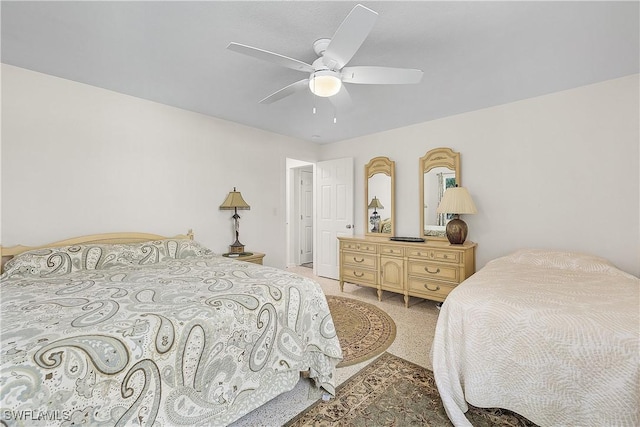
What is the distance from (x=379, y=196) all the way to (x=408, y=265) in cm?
126

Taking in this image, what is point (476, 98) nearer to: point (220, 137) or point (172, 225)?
point (220, 137)

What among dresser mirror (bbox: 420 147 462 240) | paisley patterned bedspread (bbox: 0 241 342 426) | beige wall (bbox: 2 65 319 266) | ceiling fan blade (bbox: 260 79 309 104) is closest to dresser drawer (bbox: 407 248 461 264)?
dresser mirror (bbox: 420 147 462 240)

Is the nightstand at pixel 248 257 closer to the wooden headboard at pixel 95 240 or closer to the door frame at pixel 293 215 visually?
the wooden headboard at pixel 95 240

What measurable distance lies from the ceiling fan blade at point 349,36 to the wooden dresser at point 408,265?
2.38 meters

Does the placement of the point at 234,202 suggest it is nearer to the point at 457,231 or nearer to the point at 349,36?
the point at 349,36

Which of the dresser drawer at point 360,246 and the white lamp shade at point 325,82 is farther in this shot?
the dresser drawer at point 360,246

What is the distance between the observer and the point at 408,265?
3.48m

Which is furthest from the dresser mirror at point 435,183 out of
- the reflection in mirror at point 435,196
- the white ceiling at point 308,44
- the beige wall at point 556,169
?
the white ceiling at point 308,44

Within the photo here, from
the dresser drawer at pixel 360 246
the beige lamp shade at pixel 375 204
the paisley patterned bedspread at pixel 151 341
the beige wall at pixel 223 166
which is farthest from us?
the beige lamp shade at pixel 375 204

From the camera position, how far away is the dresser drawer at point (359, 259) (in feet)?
12.6

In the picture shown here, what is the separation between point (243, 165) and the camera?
398 centimetres

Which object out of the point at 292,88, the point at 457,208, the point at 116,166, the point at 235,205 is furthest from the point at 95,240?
the point at 457,208

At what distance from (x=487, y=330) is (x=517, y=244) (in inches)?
80.3

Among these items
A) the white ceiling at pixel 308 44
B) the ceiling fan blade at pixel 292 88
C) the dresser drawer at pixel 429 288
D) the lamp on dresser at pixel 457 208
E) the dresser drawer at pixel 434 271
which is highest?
the white ceiling at pixel 308 44
